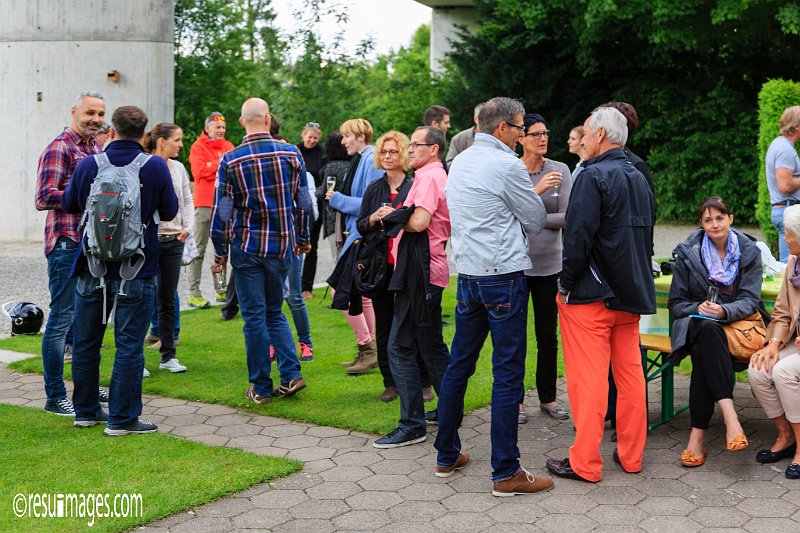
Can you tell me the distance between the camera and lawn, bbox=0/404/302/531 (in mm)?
4504

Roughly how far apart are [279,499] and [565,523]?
4.64ft

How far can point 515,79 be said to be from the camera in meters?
21.0

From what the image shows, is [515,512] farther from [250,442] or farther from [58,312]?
[58,312]

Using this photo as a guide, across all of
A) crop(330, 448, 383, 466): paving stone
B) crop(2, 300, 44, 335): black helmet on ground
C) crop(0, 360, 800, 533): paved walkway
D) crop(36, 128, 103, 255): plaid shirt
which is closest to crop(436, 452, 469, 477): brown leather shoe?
crop(0, 360, 800, 533): paved walkway

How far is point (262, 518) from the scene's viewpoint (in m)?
4.51

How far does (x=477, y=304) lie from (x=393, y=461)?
1120 mm

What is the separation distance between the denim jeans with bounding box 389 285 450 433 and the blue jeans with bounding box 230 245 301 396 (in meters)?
1.11

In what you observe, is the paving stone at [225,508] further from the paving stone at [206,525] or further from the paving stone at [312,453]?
the paving stone at [312,453]

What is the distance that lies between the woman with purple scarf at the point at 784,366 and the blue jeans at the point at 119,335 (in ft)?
11.9

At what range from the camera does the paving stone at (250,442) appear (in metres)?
5.66

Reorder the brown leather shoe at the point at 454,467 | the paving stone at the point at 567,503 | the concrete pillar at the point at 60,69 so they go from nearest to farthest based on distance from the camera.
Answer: the paving stone at the point at 567,503, the brown leather shoe at the point at 454,467, the concrete pillar at the point at 60,69

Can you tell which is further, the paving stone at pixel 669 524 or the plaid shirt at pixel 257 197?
the plaid shirt at pixel 257 197

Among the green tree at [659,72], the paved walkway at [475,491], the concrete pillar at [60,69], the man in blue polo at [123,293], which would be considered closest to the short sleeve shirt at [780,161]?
the paved walkway at [475,491]

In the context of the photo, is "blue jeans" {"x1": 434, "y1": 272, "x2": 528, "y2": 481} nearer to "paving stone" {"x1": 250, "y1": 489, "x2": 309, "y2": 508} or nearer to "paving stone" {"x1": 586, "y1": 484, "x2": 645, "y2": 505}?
"paving stone" {"x1": 586, "y1": 484, "x2": 645, "y2": 505}
